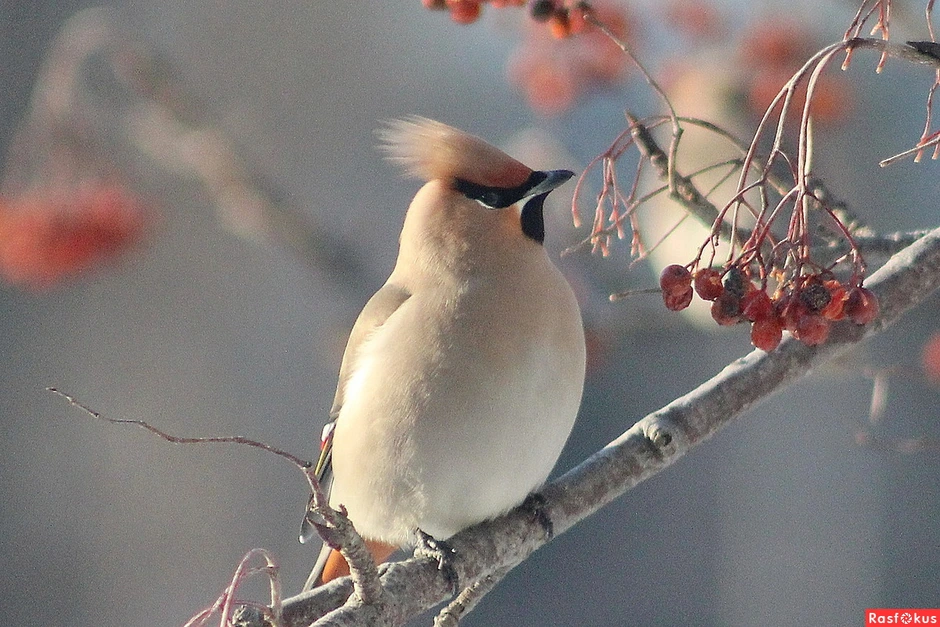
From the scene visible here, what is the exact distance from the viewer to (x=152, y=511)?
7.66m

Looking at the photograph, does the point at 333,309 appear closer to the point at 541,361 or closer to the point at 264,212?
the point at 264,212

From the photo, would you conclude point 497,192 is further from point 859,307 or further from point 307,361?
point 307,361

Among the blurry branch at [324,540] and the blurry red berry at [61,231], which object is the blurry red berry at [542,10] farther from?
the blurry red berry at [61,231]

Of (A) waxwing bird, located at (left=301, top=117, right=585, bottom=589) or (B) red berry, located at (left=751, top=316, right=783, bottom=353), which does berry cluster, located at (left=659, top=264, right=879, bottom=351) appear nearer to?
(B) red berry, located at (left=751, top=316, right=783, bottom=353)

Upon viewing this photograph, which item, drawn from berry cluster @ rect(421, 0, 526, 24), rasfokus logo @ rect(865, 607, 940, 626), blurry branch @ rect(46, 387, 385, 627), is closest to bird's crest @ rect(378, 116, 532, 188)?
berry cluster @ rect(421, 0, 526, 24)

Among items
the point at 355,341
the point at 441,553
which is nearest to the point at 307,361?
the point at 355,341

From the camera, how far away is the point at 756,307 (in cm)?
157

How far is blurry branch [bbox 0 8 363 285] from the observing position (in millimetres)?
3596

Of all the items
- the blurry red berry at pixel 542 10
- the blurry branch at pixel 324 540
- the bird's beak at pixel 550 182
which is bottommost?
the blurry branch at pixel 324 540


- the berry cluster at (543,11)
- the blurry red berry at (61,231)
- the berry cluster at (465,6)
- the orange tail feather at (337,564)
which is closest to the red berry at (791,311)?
the berry cluster at (543,11)

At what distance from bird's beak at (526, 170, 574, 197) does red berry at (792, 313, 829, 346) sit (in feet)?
2.64

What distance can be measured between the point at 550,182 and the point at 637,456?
560 millimetres

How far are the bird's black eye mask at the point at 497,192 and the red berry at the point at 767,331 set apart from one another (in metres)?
0.87

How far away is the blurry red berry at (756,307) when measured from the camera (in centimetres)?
157
